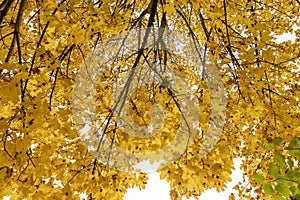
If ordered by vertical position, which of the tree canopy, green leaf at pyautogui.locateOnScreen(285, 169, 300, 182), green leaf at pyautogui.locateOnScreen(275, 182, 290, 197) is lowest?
green leaf at pyautogui.locateOnScreen(275, 182, 290, 197)

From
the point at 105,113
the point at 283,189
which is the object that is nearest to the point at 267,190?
the point at 283,189

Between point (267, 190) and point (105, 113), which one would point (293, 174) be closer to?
point (267, 190)

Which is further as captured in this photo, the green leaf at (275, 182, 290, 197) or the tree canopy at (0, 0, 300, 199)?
the tree canopy at (0, 0, 300, 199)

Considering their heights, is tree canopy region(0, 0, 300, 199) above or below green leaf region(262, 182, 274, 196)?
above

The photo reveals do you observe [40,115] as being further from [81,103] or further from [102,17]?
[81,103]

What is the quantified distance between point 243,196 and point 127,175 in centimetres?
218

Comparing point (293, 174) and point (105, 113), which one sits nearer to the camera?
point (293, 174)

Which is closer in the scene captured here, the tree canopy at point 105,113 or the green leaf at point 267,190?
the green leaf at point 267,190

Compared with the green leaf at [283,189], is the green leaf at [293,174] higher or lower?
higher

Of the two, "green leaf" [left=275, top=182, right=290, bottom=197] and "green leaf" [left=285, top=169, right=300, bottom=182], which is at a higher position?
"green leaf" [left=285, top=169, right=300, bottom=182]

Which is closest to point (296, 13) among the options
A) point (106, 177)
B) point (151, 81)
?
point (151, 81)

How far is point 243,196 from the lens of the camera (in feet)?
15.5

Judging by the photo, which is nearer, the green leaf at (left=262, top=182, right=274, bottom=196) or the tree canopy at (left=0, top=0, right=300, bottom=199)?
the green leaf at (left=262, top=182, right=274, bottom=196)

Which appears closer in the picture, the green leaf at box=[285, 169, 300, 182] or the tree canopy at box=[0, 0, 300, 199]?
the green leaf at box=[285, 169, 300, 182]
